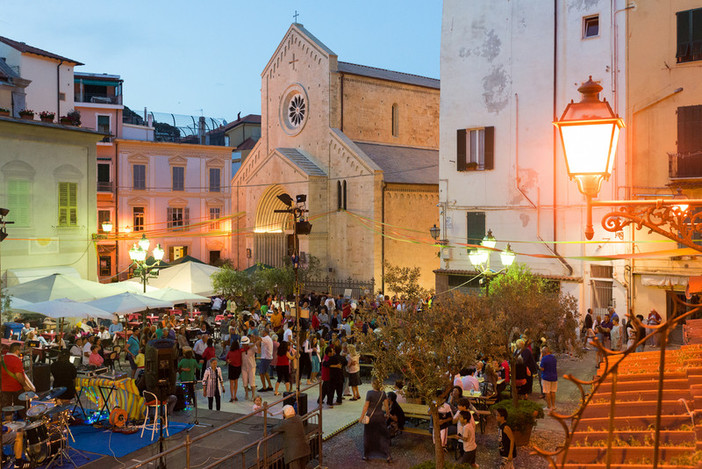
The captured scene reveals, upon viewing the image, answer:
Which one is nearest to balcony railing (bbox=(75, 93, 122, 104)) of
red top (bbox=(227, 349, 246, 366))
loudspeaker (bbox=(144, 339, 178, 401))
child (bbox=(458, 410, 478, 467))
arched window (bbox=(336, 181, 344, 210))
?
arched window (bbox=(336, 181, 344, 210))

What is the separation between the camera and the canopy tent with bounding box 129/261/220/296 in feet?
75.6

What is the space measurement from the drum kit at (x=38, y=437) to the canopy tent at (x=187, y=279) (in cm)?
1192

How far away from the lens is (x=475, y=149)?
1062 inches

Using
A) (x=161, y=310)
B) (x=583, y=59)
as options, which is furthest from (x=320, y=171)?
(x=583, y=59)

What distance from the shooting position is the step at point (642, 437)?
4.33 m

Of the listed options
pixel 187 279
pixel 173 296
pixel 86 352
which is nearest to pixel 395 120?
pixel 187 279

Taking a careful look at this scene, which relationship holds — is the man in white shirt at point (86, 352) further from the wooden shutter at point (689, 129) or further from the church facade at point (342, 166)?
the wooden shutter at point (689, 129)

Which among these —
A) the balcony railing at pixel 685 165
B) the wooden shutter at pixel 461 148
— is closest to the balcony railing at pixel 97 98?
the wooden shutter at pixel 461 148

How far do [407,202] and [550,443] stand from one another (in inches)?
898

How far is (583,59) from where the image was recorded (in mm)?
23594

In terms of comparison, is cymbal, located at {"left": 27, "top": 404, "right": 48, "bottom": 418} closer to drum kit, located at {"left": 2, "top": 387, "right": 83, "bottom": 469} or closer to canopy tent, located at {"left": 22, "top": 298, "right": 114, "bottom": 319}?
drum kit, located at {"left": 2, "top": 387, "right": 83, "bottom": 469}

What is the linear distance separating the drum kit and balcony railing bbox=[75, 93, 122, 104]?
3446 cm

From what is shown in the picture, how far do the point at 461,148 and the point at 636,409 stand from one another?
22.8 m

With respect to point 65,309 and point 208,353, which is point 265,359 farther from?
point 65,309
